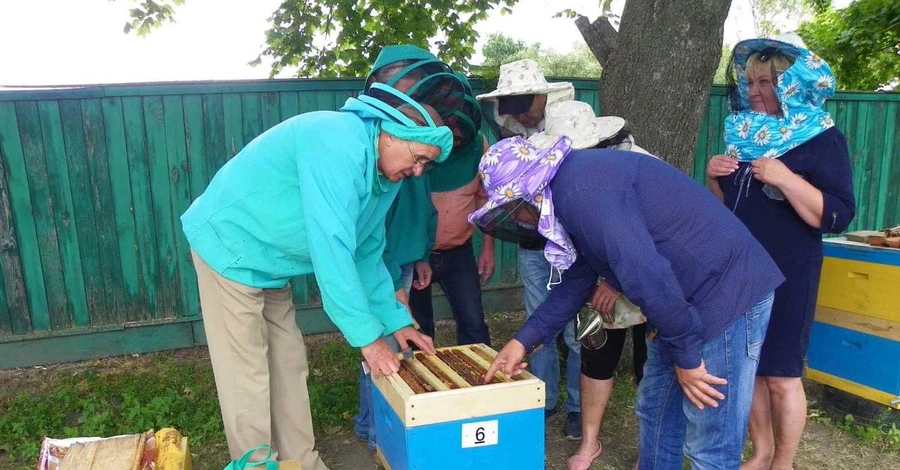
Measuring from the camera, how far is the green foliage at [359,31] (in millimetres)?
6109

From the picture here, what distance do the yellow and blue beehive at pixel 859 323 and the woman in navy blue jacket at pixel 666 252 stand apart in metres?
1.43

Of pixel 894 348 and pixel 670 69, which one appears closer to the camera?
pixel 894 348

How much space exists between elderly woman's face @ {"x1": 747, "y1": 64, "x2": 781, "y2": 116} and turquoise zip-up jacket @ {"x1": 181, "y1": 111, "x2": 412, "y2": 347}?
157 centimetres

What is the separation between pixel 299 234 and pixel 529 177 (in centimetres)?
85

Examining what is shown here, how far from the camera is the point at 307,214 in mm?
1977

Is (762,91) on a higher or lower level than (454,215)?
higher

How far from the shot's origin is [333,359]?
177 inches

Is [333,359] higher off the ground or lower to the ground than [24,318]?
lower

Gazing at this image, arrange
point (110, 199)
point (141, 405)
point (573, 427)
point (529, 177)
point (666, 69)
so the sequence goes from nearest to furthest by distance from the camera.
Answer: point (529, 177)
point (573, 427)
point (666, 69)
point (141, 405)
point (110, 199)

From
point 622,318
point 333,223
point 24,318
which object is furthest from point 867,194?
point 24,318

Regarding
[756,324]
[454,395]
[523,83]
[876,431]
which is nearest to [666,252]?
[756,324]

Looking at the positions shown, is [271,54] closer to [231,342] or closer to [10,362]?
[10,362]

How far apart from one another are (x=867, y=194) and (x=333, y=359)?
543 centimetres

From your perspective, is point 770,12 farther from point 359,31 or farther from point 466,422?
point 466,422
